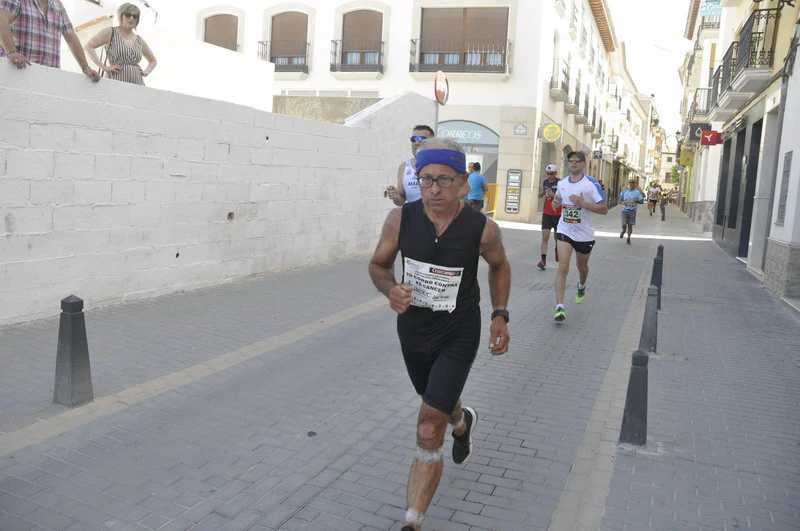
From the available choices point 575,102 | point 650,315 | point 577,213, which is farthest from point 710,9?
point 650,315

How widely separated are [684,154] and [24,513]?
154 ft

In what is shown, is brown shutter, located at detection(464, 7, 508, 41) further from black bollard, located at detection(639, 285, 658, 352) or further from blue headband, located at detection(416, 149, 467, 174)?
blue headband, located at detection(416, 149, 467, 174)

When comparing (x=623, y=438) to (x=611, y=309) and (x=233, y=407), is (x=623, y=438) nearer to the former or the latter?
(x=233, y=407)

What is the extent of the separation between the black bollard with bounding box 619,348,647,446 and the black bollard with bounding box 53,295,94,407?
351 centimetres

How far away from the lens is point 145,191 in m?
7.51

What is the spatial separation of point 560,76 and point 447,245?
29.1 metres

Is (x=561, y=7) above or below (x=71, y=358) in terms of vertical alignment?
above

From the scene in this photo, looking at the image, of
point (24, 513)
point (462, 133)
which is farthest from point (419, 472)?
point (462, 133)

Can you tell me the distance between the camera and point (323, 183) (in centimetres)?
1101

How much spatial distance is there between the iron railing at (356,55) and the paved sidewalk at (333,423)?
70.5 feet

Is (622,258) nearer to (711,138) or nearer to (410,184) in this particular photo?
(410,184)

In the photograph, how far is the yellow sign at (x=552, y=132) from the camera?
2719 centimetres

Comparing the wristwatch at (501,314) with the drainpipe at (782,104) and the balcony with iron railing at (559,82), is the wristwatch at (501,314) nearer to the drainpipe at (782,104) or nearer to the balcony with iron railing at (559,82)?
the drainpipe at (782,104)

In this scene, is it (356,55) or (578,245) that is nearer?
(578,245)
